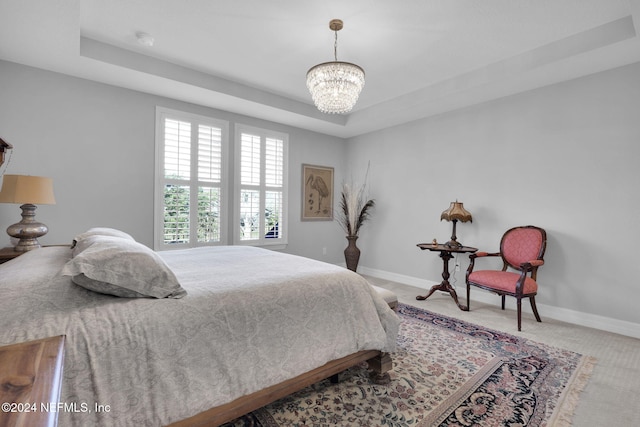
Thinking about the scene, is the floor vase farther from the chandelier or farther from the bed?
the bed

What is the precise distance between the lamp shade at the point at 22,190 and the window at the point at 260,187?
2.19 m

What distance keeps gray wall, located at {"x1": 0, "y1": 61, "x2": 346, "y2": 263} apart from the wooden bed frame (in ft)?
9.62

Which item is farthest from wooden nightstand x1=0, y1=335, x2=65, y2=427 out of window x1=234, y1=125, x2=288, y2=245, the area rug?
window x1=234, y1=125, x2=288, y2=245

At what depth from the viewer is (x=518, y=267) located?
3379 mm

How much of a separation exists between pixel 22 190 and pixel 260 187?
8.77 feet

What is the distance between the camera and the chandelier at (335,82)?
8.11 ft

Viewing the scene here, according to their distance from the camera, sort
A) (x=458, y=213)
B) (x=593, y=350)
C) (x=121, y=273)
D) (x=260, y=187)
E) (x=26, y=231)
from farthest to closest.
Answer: (x=260, y=187) < (x=458, y=213) < (x=593, y=350) < (x=26, y=231) < (x=121, y=273)

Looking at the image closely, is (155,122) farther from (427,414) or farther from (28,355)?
(427,414)

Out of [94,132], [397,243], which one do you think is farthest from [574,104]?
[94,132]

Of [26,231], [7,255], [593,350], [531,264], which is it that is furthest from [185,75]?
[593,350]

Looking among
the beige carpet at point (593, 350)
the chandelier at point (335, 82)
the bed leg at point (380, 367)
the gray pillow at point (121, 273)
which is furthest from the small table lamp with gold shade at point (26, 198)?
the beige carpet at point (593, 350)

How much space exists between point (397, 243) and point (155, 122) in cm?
378

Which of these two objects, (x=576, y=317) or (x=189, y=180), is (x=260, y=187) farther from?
(x=576, y=317)

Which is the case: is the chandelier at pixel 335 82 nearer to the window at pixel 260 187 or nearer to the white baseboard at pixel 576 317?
the window at pixel 260 187
